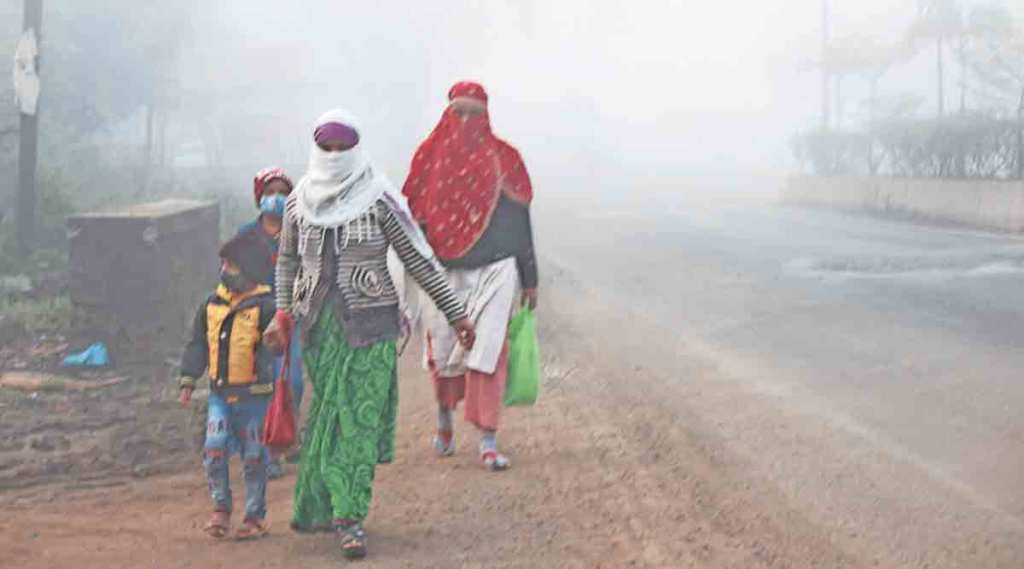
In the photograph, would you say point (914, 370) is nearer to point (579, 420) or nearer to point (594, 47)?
point (579, 420)

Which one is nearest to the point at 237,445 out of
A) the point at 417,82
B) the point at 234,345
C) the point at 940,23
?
the point at 234,345

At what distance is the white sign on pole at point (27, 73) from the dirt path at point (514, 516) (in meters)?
6.72

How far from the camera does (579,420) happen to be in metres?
6.96

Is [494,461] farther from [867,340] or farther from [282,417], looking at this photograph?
[867,340]

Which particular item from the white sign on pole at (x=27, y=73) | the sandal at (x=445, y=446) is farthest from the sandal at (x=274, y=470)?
the white sign on pole at (x=27, y=73)

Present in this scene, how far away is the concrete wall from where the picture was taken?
19.9 metres

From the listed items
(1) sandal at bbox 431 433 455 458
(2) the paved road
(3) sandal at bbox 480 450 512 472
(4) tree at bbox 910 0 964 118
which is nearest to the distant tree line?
(4) tree at bbox 910 0 964 118

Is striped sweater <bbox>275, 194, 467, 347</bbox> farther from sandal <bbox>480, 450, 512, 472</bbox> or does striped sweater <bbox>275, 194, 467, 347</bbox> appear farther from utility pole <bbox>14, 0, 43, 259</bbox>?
utility pole <bbox>14, 0, 43, 259</bbox>

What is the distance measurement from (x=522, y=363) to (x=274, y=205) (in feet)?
4.69

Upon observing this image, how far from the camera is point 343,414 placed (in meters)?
4.70

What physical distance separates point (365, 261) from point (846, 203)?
24.6 metres

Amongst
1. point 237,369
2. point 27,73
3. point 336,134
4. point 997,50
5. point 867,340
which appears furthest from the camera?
point 997,50

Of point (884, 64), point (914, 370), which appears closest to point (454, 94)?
point (914, 370)

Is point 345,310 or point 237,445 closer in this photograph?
point 345,310
